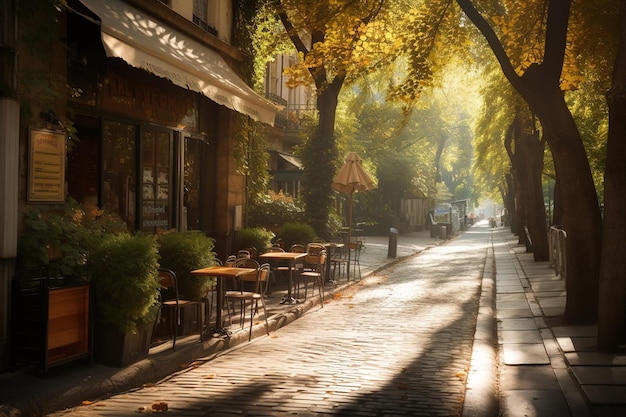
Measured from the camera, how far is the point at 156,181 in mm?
12766

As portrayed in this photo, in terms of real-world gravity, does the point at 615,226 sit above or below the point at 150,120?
below

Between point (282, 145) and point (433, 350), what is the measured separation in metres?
24.9

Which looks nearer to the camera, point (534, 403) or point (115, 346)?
point (534, 403)

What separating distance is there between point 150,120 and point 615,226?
759 cm

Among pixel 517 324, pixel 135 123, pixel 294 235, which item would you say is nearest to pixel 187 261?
pixel 135 123

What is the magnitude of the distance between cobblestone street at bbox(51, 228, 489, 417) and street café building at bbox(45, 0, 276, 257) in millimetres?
2895

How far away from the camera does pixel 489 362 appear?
26.2ft

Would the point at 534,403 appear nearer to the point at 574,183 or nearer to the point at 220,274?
the point at 220,274

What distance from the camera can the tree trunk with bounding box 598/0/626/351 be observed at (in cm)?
798

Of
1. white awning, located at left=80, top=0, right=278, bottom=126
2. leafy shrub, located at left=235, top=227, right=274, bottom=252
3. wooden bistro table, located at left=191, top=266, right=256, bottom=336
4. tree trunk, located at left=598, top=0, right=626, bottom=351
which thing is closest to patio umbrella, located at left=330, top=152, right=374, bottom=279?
leafy shrub, located at left=235, top=227, right=274, bottom=252

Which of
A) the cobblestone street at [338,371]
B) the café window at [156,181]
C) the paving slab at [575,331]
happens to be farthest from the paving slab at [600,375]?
the café window at [156,181]

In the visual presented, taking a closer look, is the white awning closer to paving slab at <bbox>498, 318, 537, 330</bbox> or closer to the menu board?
the menu board

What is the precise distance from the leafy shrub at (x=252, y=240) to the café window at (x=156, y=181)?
6.35ft

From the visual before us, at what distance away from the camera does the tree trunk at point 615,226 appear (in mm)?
7980
